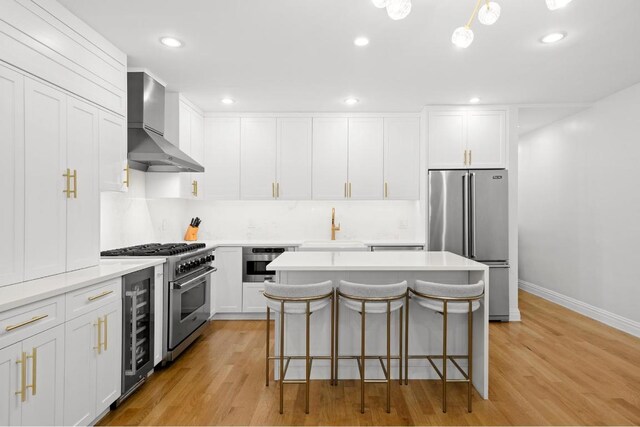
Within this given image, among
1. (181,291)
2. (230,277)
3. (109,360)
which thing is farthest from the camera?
(230,277)

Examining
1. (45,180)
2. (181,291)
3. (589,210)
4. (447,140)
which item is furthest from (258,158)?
(589,210)

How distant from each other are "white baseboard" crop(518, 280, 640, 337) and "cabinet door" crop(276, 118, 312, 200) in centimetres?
392

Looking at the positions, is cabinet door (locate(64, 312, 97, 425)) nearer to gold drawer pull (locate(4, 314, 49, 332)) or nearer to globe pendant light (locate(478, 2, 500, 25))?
gold drawer pull (locate(4, 314, 49, 332))

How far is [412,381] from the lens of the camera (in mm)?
2877

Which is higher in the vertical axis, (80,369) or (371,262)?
(371,262)

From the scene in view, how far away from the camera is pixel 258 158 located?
4918mm

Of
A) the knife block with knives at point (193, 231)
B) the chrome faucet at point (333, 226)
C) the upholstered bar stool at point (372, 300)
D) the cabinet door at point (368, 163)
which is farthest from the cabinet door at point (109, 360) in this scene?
the cabinet door at point (368, 163)

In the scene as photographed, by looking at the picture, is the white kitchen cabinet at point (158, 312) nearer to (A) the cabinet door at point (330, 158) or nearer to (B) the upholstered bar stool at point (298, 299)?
(B) the upholstered bar stool at point (298, 299)

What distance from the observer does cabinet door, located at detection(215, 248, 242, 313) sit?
14.9ft

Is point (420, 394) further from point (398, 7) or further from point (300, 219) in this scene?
point (300, 219)

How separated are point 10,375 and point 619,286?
5505 millimetres

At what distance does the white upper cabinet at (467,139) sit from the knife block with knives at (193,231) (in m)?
3.27

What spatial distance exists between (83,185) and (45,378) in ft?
4.23

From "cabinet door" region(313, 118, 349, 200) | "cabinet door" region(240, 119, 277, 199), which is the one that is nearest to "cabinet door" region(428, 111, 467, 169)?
"cabinet door" region(313, 118, 349, 200)
